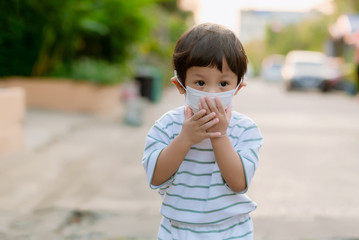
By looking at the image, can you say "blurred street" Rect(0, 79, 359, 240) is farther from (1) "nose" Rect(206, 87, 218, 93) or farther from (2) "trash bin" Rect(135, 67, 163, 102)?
(2) "trash bin" Rect(135, 67, 163, 102)

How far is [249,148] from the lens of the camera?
2064 millimetres

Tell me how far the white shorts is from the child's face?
0.54 meters

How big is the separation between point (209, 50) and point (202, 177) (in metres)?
0.50

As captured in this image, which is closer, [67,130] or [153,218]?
[153,218]

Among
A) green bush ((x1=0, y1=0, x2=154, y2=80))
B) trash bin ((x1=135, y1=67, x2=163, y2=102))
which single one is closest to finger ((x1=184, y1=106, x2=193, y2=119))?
green bush ((x1=0, y1=0, x2=154, y2=80))

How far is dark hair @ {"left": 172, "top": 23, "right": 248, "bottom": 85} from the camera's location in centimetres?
193

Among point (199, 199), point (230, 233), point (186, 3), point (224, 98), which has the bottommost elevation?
point (230, 233)

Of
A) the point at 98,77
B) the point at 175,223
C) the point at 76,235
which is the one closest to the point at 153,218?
the point at 76,235

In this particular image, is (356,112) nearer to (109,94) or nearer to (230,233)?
(109,94)

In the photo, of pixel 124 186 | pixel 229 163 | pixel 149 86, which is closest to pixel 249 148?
pixel 229 163

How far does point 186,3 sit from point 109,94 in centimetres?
2450

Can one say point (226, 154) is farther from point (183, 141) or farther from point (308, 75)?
point (308, 75)

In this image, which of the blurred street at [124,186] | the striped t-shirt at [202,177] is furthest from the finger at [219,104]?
the blurred street at [124,186]

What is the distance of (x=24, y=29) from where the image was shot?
1112 centimetres
